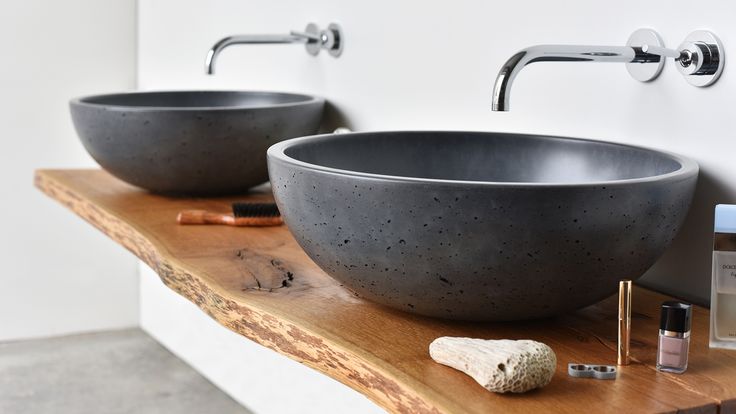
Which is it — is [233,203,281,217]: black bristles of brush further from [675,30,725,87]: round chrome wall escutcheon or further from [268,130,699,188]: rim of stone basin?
[675,30,725,87]: round chrome wall escutcheon

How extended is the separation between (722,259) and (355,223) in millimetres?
362

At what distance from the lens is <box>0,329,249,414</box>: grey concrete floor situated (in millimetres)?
2498

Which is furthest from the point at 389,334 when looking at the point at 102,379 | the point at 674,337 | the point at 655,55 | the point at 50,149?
the point at 50,149

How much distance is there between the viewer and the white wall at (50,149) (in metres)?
2.86

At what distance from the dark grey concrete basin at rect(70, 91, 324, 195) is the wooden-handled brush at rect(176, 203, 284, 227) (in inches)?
5.9

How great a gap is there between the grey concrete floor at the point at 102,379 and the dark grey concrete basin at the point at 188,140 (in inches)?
38.5

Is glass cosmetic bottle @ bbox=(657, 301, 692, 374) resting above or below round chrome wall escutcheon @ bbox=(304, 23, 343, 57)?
below

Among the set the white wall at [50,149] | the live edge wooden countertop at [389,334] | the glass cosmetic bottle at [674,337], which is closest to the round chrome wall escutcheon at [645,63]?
the live edge wooden countertop at [389,334]

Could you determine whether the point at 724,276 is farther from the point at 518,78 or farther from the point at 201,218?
the point at 201,218

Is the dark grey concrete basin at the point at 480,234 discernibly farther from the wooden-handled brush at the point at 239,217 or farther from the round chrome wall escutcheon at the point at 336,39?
the round chrome wall escutcheon at the point at 336,39

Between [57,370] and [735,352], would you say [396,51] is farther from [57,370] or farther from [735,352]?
[57,370]

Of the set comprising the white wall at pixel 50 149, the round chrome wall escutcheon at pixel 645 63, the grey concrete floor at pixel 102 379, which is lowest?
the grey concrete floor at pixel 102 379

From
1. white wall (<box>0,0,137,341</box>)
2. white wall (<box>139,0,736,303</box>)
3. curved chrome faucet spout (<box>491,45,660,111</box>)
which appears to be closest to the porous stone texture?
curved chrome faucet spout (<box>491,45,660,111</box>)

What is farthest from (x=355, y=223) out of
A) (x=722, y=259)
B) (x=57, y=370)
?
(x=57, y=370)
